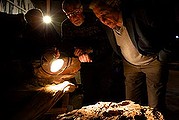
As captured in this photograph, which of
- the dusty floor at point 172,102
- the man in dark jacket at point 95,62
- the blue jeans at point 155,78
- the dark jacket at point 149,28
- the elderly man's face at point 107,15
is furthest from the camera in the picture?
the man in dark jacket at point 95,62

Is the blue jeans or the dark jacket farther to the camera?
the blue jeans

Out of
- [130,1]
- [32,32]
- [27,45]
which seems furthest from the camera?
[32,32]

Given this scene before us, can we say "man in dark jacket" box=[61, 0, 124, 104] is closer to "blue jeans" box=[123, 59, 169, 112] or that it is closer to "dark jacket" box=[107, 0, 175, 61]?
"blue jeans" box=[123, 59, 169, 112]

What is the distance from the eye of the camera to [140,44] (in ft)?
12.2

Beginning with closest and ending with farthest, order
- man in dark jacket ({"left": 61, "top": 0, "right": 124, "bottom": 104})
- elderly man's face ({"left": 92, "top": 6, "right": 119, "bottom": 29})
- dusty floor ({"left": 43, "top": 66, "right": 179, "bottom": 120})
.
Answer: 1. elderly man's face ({"left": 92, "top": 6, "right": 119, "bottom": 29})
2. dusty floor ({"left": 43, "top": 66, "right": 179, "bottom": 120})
3. man in dark jacket ({"left": 61, "top": 0, "right": 124, "bottom": 104})

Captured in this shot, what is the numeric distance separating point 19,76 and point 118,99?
12.2ft

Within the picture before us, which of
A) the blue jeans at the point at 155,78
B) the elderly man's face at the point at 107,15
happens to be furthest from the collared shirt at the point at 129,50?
the elderly man's face at the point at 107,15

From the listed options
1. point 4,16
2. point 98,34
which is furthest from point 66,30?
point 4,16

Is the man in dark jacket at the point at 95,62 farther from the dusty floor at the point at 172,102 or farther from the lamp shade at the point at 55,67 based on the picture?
the dusty floor at the point at 172,102

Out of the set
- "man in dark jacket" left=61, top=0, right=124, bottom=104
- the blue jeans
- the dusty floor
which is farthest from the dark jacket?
the dusty floor

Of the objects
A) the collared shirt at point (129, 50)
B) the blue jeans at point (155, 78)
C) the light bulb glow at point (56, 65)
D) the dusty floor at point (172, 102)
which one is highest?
the collared shirt at point (129, 50)

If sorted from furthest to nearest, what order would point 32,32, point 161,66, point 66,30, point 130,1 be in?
1. point 66,30
2. point 32,32
3. point 161,66
4. point 130,1

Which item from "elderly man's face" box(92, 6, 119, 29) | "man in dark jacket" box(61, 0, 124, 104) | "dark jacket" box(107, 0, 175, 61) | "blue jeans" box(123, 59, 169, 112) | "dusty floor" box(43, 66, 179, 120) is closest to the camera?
"dark jacket" box(107, 0, 175, 61)

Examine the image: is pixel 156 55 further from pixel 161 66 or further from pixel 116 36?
pixel 116 36
